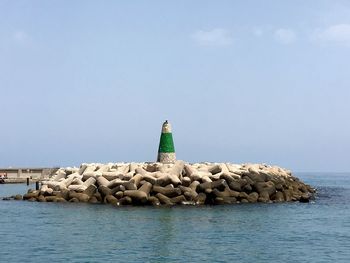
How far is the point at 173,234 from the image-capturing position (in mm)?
21531

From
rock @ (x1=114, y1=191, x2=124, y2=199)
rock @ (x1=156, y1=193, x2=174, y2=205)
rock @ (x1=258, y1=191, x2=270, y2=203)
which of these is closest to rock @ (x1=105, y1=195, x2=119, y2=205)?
rock @ (x1=114, y1=191, x2=124, y2=199)

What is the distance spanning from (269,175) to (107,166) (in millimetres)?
9759

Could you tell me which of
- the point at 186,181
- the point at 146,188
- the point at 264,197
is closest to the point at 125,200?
the point at 146,188

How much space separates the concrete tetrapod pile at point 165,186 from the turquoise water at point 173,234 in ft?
4.42

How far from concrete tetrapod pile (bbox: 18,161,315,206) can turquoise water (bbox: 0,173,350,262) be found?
1.35m

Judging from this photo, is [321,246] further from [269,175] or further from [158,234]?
[269,175]

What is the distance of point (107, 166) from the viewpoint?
35094 millimetres

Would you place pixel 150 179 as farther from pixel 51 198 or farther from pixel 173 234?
pixel 173 234

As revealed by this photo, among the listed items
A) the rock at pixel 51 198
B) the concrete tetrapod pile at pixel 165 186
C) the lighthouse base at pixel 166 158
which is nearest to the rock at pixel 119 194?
the concrete tetrapod pile at pixel 165 186

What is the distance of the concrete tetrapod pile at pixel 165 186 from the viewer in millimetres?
30656

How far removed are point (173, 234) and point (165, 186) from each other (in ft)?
31.1

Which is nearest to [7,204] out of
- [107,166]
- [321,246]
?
[107,166]

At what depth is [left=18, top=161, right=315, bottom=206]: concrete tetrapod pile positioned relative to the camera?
3066 cm

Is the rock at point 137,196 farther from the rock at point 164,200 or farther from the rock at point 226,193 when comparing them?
the rock at point 226,193
